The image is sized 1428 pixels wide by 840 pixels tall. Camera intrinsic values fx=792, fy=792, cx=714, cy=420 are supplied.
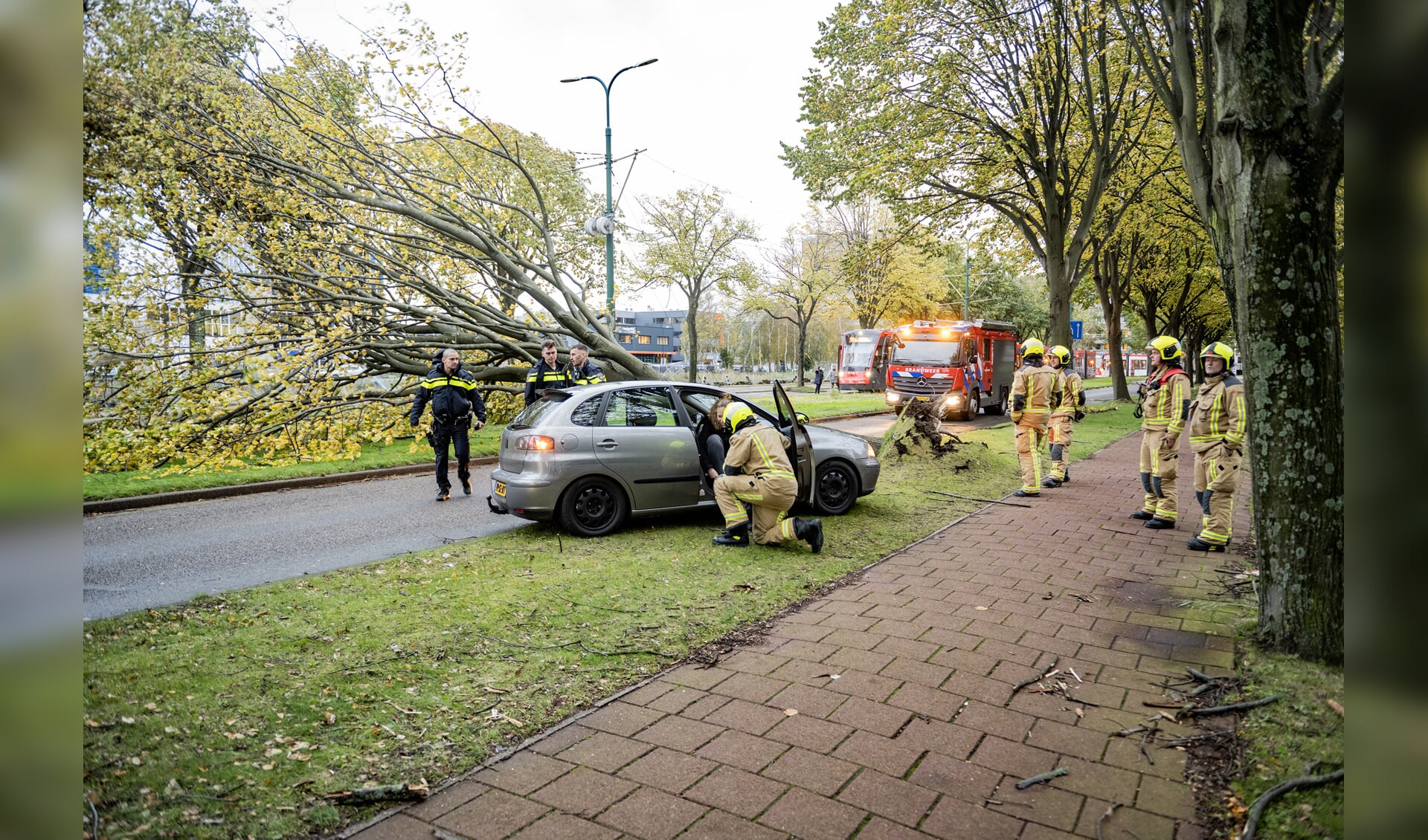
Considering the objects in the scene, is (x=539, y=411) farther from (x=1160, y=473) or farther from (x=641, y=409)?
(x=1160, y=473)

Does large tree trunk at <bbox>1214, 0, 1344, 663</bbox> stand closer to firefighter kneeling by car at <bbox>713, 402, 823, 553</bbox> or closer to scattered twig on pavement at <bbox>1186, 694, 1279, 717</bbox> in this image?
scattered twig on pavement at <bbox>1186, 694, 1279, 717</bbox>

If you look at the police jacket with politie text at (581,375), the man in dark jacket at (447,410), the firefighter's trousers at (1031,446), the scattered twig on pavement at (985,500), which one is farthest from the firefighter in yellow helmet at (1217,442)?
the man in dark jacket at (447,410)

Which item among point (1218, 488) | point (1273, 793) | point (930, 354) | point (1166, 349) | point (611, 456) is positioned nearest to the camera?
point (1273, 793)

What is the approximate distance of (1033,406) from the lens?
34.2ft

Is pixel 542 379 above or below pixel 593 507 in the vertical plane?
above

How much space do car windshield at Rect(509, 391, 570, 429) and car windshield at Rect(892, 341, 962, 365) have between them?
52.4 feet

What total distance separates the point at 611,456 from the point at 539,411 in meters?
0.86

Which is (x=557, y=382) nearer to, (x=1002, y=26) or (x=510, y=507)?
(x=510, y=507)

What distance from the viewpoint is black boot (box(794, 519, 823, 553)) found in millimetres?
7090

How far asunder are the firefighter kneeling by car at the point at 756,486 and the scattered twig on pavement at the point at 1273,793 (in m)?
4.30

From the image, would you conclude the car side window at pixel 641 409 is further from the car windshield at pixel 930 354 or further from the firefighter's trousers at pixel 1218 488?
the car windshield at pixel 930 354

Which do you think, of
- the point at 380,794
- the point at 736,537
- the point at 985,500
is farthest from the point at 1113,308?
the point at 380,794

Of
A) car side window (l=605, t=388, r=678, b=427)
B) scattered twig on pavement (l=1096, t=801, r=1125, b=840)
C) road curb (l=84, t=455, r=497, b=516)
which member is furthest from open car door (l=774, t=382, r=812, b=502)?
road curb (l=84, t=455, r=497, b=516)
